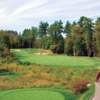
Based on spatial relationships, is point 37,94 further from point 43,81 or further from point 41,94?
point 43,81

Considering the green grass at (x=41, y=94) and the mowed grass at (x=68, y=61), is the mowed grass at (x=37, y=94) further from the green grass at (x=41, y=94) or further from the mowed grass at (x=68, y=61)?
the mowed grass at (x=68, y=61)

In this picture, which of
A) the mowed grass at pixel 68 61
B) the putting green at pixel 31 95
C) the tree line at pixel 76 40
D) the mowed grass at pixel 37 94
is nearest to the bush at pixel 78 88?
the mowed grass at pixel 37 94

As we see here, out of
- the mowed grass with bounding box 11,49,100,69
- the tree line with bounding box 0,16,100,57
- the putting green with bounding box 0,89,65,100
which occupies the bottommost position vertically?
the putting green with bounding box 0,89,65,100

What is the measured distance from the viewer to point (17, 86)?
30703 mm

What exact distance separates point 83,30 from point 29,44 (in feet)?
160

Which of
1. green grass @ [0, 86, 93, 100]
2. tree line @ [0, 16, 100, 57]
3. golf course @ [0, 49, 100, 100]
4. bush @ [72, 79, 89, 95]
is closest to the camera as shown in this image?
green grass @ [0, 86, 93, 100]

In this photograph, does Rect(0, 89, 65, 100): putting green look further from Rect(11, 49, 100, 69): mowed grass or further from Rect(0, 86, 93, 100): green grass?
Rect(11, 49, 100, 69): mowed grass

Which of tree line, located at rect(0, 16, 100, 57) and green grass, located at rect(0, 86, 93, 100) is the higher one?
tree line, located at rect(0, 16, 100, 57)

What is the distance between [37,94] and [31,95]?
0.80 m

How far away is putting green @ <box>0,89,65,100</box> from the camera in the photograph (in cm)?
2461

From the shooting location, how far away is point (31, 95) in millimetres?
25828

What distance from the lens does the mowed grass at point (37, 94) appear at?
2464cm

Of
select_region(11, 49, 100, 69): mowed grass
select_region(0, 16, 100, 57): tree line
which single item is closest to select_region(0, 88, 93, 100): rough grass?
select_region(11, 49, 100, 69): mowed grass

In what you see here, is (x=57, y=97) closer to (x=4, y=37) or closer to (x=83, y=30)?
(x=83, y=30)
